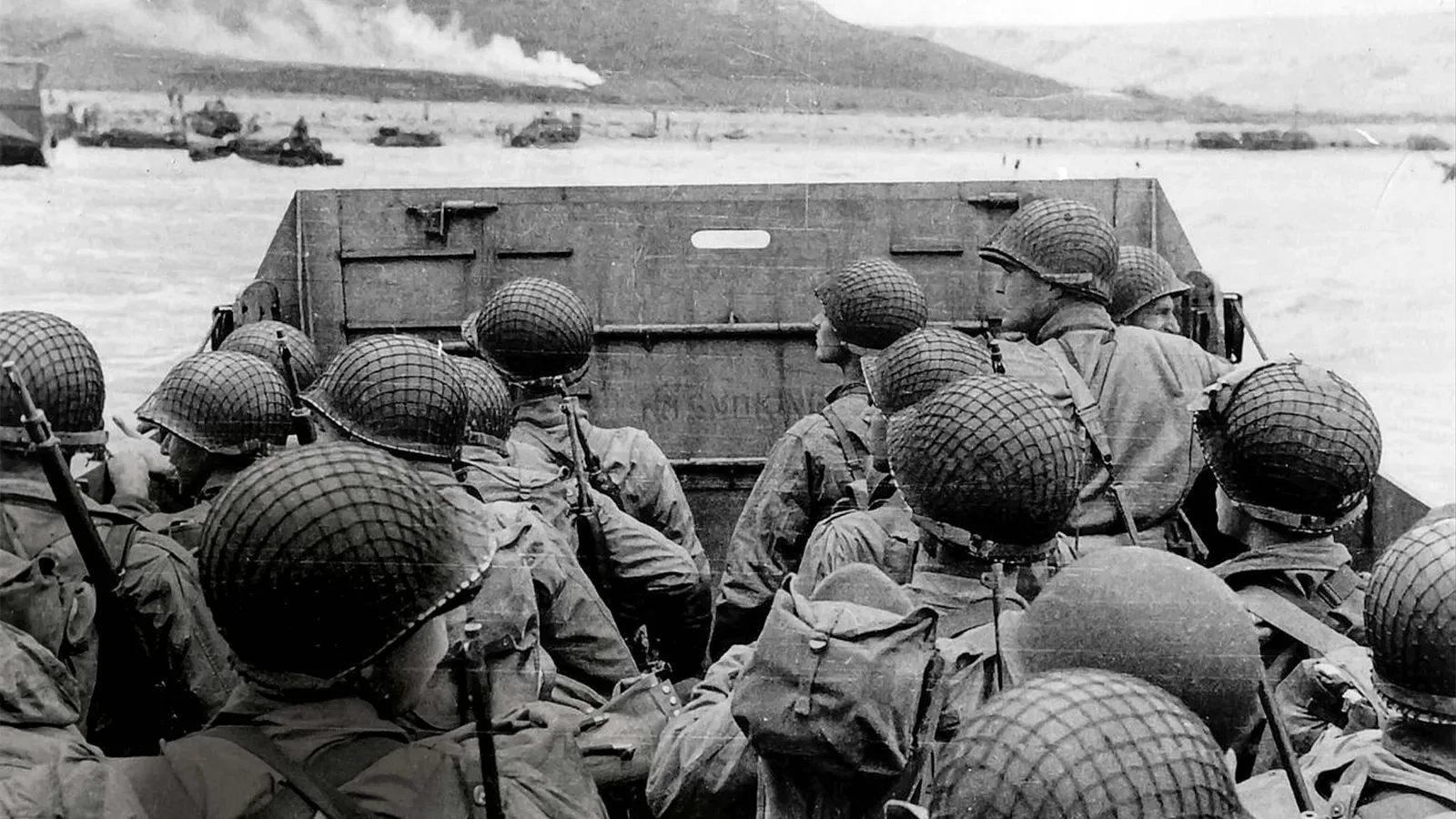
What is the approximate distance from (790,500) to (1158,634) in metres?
2.77

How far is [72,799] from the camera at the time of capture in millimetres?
1941

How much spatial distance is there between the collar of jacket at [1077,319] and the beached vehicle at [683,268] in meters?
1.45

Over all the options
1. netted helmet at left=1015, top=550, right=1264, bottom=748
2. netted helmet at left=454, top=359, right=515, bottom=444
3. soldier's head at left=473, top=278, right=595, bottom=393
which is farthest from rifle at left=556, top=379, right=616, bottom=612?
netted helmet at left=1015, top=550, right=1264, bottom=748

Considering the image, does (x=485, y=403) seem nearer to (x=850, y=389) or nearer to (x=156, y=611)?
(x=156, y=611)

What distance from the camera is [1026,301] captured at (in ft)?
16.3

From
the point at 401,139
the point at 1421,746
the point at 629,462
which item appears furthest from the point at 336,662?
the point at 401,139

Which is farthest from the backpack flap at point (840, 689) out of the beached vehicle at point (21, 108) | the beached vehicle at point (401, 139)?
the beached vehicle at point (401, 139)

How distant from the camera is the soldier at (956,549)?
2443 millimetres

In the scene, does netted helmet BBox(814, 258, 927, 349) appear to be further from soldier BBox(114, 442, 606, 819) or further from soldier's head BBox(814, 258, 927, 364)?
soldier BBox(114, 442, 606, 819)

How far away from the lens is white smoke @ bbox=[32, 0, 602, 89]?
15.5ft

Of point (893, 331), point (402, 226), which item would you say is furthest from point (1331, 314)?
point (402, 226)

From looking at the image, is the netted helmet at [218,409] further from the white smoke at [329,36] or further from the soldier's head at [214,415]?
the white smoke at [329,36]

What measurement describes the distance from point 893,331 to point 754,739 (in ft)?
9.72

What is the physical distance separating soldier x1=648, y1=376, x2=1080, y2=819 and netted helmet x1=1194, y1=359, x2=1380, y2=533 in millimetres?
591
